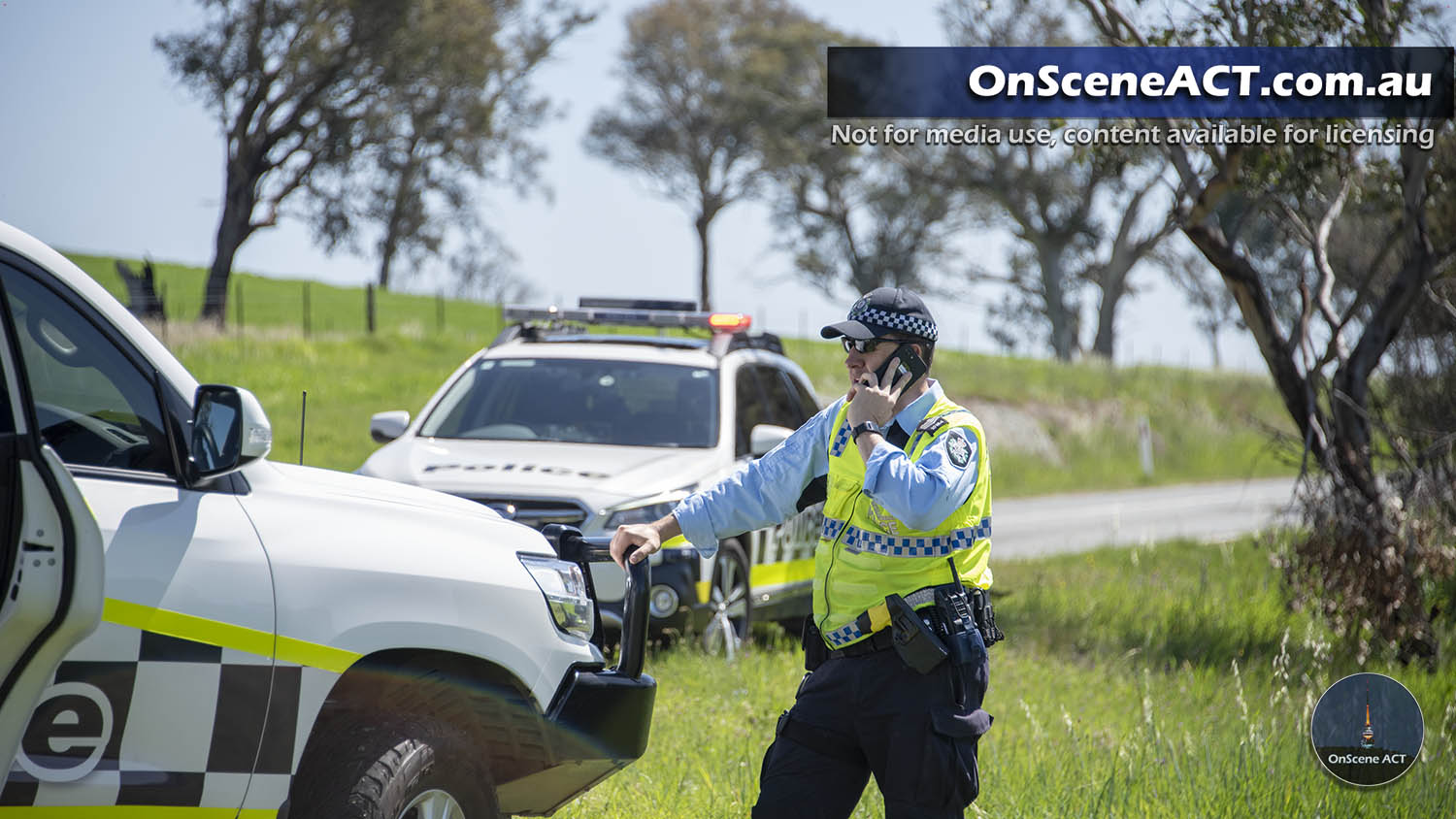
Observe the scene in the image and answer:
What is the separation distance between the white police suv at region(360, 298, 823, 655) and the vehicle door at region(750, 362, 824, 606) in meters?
0.01

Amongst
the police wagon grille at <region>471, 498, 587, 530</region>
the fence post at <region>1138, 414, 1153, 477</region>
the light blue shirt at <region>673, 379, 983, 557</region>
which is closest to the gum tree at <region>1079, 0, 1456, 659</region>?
the police wagon grille at <region>471, 498, 587, 530</region>

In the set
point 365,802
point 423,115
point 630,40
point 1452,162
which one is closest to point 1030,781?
point 365,802

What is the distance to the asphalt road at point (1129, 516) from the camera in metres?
14.8

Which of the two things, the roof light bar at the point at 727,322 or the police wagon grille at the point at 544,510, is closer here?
the police wagon grille at the point at 544,510

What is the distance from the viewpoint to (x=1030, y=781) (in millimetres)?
5480

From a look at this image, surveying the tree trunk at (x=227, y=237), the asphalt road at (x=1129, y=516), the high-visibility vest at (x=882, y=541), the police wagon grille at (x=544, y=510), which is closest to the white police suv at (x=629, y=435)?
the police wagon grille at (x=544, y=510)

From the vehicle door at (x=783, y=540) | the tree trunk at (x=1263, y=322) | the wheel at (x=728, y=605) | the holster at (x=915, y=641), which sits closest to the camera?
the holster at (x=915, y=641)

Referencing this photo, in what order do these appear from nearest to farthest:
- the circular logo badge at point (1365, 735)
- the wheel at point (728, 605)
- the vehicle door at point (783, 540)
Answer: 1. the circular logo badge at point (1365, 735)
2. the wheel at point (728, 605)
3. the vehicle door at point (783, 540)

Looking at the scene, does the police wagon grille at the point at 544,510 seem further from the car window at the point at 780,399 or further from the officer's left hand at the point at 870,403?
the officer's left hand at the point at 870,403

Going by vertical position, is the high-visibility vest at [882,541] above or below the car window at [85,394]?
below

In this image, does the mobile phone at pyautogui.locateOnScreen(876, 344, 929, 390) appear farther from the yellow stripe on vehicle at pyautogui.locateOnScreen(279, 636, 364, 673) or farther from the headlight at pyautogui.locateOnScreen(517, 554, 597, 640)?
the yellow stripe on vehicle at pyautogui.locateOnScreen(279, 636, 364, 673)

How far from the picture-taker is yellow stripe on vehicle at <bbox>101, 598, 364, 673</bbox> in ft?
9.77

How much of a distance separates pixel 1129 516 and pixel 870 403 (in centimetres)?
1529

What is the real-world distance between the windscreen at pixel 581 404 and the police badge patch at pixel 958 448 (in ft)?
14.6
